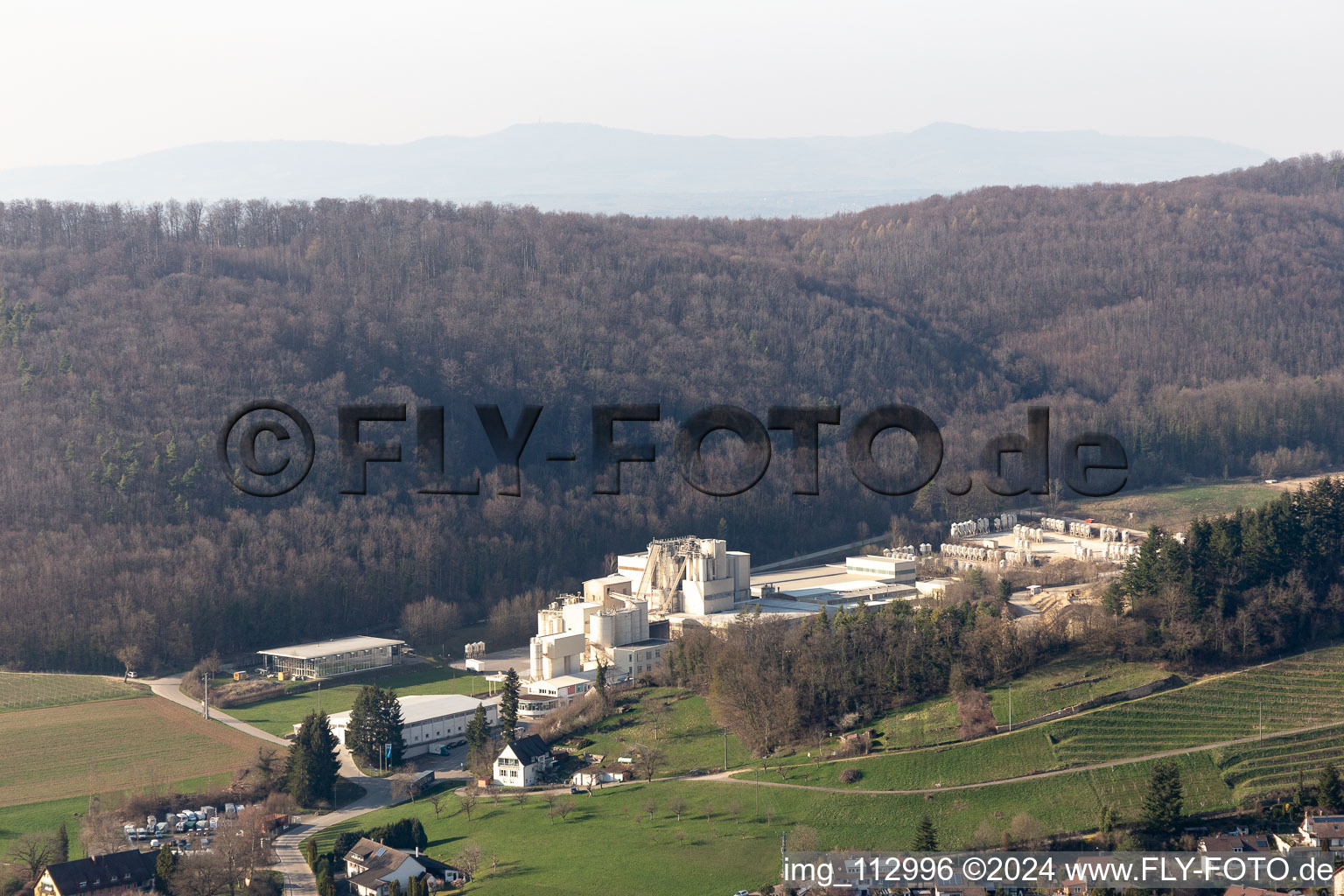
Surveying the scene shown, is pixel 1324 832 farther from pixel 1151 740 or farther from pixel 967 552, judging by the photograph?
pixel 967 552

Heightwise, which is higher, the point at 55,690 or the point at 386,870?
the point at 55,690

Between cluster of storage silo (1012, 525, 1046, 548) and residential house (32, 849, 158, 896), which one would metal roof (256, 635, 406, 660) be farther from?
cluster of storage silo (1012, 525, 1046, 548)

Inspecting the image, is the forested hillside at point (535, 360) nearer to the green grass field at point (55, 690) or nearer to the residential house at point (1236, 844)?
the green grass field at point (55, 690)

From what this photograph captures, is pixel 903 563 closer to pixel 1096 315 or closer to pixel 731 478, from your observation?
pixel 731 478

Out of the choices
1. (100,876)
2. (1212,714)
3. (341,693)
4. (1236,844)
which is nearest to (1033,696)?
(1212,714)

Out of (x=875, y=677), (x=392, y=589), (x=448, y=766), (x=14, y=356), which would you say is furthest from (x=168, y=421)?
(x=875, y=677)

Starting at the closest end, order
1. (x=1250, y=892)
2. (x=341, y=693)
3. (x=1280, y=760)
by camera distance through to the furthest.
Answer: (x=1250, y=892) < (x=1280, y=760) < (x=341, y=693)

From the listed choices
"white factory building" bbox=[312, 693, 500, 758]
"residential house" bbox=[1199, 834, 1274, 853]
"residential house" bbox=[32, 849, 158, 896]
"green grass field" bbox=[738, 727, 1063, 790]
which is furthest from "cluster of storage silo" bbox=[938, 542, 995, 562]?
Result: "residential house" bbox=[32, 849, 158, 896]
